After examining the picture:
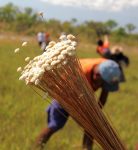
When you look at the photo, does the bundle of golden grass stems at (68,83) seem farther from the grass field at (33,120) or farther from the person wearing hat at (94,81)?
the grass field at (33,120)

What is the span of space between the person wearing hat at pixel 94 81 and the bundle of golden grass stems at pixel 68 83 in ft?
7.85

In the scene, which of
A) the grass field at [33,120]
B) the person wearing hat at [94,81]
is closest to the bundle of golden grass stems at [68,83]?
the person wearing hat at [94,81]

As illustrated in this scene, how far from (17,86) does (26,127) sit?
3.92 metres

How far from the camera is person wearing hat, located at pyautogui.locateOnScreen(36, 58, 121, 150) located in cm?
525

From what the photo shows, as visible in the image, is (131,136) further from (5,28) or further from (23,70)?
(5,28)

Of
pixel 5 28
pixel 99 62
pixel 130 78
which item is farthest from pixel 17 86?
pixel 5 28

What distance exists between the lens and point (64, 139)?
21.9 ft

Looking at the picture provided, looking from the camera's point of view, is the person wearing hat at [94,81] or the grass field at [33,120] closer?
the person wearing hat at [94,81]

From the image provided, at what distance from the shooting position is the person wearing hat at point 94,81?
5.25 metres

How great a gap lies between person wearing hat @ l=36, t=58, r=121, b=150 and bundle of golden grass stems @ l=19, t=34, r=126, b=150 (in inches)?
94.2

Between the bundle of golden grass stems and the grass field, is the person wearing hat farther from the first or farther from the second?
the bundle of golden grass stems

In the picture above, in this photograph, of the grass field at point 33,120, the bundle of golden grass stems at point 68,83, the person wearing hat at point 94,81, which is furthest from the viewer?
the grass field at point 33,120

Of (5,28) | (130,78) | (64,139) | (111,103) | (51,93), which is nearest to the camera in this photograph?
(51,93)

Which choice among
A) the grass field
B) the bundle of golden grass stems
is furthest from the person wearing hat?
the bundle of golden grass stems
